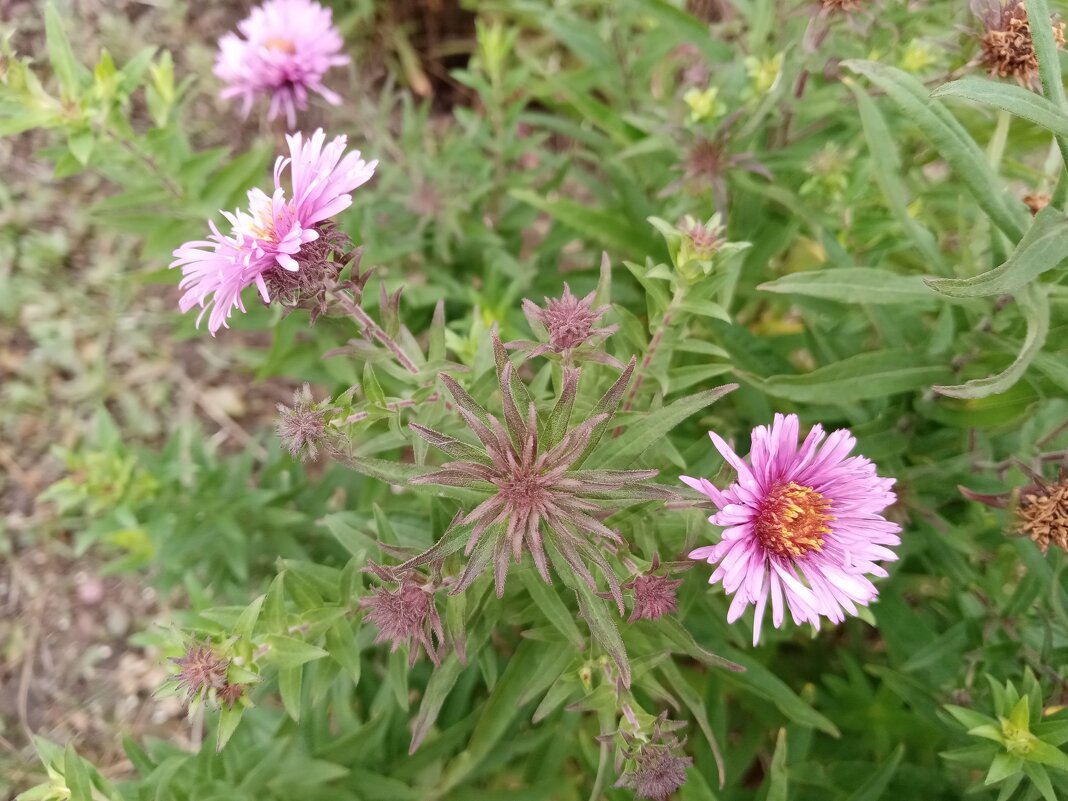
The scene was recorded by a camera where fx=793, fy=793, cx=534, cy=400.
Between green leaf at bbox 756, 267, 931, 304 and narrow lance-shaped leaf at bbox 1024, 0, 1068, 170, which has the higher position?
narrow lance-shaped leaf at bbox 1024, 0, 1068, 170

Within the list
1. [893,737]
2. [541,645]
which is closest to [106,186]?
[541,645]

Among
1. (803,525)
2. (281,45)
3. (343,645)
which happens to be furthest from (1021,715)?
(281,45)

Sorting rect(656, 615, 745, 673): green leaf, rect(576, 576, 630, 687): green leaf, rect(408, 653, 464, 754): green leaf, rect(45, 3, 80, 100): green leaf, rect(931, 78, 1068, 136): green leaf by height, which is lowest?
rect(408, 653, 464, 754): green leaf

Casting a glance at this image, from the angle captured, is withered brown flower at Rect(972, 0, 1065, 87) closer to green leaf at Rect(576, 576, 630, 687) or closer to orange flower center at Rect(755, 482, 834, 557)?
orange flower center at Rect(755, 482, 834, 557)

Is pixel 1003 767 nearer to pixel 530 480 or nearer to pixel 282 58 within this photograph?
pixel 530 480

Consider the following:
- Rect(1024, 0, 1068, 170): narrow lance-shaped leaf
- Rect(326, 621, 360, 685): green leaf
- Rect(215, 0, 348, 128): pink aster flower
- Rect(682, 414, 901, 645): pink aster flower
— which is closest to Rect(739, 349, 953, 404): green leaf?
Rect(682, 414, 901, 645): pink aster flower

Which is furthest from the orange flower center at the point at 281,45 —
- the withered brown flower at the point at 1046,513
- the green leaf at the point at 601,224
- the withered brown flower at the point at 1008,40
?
the withered brown flower at the point at 1046,513

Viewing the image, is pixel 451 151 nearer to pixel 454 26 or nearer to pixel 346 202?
pixel 346 202
